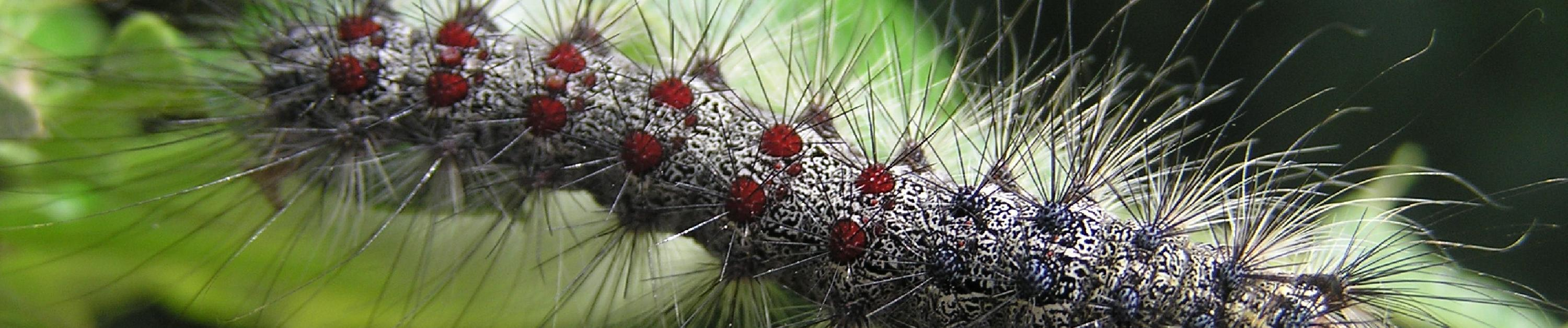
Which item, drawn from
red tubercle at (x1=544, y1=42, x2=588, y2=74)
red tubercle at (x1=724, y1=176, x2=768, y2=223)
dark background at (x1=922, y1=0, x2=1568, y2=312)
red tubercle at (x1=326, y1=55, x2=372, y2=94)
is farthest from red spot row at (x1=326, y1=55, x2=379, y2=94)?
dark background at (x1=922, y1=0, x2=1568, y2=312)

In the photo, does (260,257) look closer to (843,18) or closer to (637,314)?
(637,314)

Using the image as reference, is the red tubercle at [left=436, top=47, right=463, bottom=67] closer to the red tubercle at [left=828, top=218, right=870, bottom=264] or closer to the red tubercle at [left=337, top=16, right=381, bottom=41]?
the red tubercle at [left=337, top=16, right=381, bottom=41]

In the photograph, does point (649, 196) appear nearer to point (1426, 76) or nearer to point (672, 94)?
point (672, 94)

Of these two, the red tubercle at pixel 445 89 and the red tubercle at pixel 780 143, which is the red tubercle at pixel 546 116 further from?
the red tubercle at pixel 780 143

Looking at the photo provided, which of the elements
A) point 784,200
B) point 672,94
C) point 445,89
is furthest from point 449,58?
point 784,200

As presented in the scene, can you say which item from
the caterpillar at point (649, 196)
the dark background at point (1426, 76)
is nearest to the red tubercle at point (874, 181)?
the caterpillar at point (649, 196)

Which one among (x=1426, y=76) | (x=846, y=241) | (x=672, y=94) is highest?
(x=1426, y=76)

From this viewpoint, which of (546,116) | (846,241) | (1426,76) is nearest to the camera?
(846,241)
